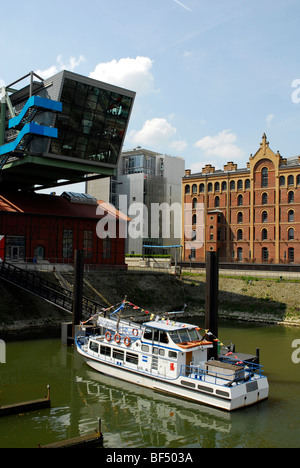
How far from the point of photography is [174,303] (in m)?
52.6

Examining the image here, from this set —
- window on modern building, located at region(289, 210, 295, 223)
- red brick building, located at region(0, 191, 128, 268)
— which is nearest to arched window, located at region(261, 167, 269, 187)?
window on modern building, located at region(289, 210, 295, 223)

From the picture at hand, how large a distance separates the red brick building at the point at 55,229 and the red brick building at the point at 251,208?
928 inches

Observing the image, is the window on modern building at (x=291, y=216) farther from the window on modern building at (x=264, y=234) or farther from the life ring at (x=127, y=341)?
the life ring at (x=127, y=341)

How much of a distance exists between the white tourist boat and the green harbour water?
19.8 inches

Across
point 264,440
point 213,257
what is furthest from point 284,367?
point 264,440

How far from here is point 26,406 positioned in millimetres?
18734

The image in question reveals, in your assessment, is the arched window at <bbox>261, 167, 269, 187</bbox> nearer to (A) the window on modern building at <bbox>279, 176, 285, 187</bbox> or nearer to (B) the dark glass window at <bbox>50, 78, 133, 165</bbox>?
(A) the window on modern building at <bbox>279, 176, 285, 187</bbox>

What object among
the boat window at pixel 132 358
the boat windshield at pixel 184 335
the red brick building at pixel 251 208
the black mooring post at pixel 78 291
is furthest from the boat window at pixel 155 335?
the red brick building at pixel 251 208

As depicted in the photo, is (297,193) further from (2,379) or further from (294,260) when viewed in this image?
(2,379)

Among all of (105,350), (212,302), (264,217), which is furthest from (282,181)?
(105,350)

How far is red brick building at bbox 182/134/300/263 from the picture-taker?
223ft

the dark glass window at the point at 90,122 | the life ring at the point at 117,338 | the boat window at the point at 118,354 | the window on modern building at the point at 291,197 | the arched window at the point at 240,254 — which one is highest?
the dark glass window at the point at 90,122

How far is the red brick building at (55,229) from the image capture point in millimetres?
50344

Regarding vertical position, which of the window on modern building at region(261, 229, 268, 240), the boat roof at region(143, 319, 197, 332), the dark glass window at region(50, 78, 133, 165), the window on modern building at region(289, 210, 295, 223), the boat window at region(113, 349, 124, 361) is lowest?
the boat window at region(113, 349, 124, 361)
